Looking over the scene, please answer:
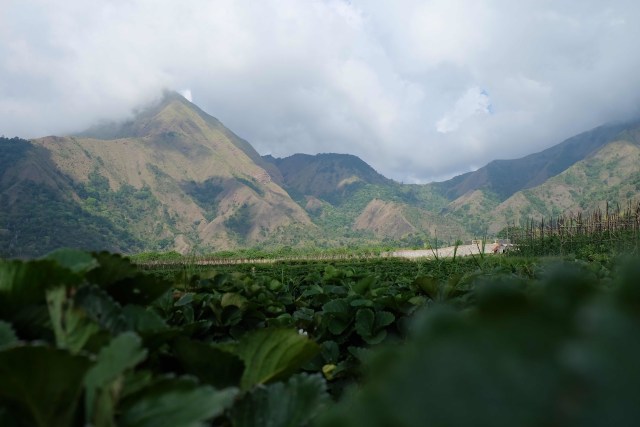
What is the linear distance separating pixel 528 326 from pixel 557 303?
0.08 feet

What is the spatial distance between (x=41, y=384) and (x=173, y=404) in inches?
5.7

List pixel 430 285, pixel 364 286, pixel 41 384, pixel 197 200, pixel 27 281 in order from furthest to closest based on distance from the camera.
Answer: pixel 197 200, pixel 364 286, pixel 430 285, pixel 27 281, pixel 41 384

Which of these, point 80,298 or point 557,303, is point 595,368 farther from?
point 80,298

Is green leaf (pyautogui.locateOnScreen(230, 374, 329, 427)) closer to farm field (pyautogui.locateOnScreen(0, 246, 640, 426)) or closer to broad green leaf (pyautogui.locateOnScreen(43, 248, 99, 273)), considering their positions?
farm field (pyautogui.locateOnScreen(0, 246, 640, 426))

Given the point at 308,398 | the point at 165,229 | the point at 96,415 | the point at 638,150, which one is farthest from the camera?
the point at 638,150

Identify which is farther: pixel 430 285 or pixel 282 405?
pixel 430 285

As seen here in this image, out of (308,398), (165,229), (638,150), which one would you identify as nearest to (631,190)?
(638,150)

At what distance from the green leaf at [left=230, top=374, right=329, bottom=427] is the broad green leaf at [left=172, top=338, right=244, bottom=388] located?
10 cm

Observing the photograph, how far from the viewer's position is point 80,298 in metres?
0.84

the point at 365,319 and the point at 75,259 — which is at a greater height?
the point at 75,259

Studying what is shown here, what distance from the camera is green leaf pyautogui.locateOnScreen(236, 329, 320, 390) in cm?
94

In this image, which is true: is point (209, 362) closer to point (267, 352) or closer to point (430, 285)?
point (267, 352)

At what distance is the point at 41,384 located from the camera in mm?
553

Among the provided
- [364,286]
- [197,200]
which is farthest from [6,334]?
[197,200]
